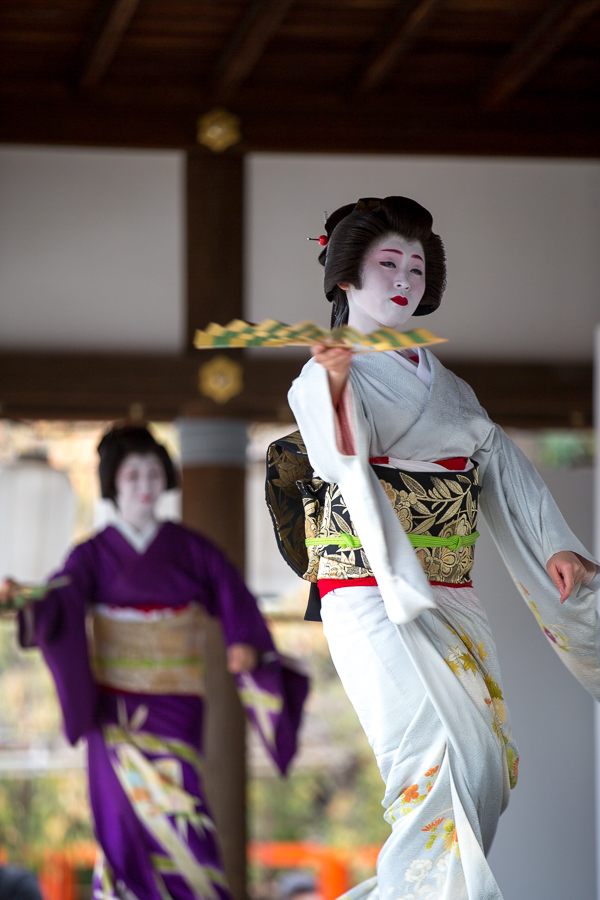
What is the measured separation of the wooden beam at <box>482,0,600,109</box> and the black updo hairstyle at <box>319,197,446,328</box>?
2010mm

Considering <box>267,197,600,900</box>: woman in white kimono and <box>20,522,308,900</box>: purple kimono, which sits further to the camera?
<box>20,522,308,900</box>: purple kimono

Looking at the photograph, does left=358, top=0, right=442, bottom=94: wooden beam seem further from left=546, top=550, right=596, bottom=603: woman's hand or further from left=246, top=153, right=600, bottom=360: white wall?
left=546, top=550, right=596, bottom=603: woman's hand

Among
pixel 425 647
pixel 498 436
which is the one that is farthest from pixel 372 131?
pixel 425 647

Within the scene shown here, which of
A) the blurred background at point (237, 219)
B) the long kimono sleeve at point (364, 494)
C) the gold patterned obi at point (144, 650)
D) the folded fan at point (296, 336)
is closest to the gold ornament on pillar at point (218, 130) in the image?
the blurred background at point (237, 219)

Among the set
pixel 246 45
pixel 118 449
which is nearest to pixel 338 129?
pixel 246 45

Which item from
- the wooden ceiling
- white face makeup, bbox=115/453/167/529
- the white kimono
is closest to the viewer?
the white kimono

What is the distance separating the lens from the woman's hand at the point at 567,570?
6.15 feet

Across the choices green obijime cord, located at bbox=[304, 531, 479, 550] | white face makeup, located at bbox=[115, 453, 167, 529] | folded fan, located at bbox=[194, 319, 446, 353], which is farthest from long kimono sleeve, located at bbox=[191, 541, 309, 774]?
folded fan, located at bbox=[194, 319, 446, 353]

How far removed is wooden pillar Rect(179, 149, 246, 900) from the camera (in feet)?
13.8

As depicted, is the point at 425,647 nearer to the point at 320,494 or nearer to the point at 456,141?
the point at 320,494

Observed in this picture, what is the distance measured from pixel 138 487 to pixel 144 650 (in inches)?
20.8

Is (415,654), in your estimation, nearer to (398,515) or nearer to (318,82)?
(398,515)

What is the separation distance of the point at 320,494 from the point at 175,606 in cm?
176

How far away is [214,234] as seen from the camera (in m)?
4.26
